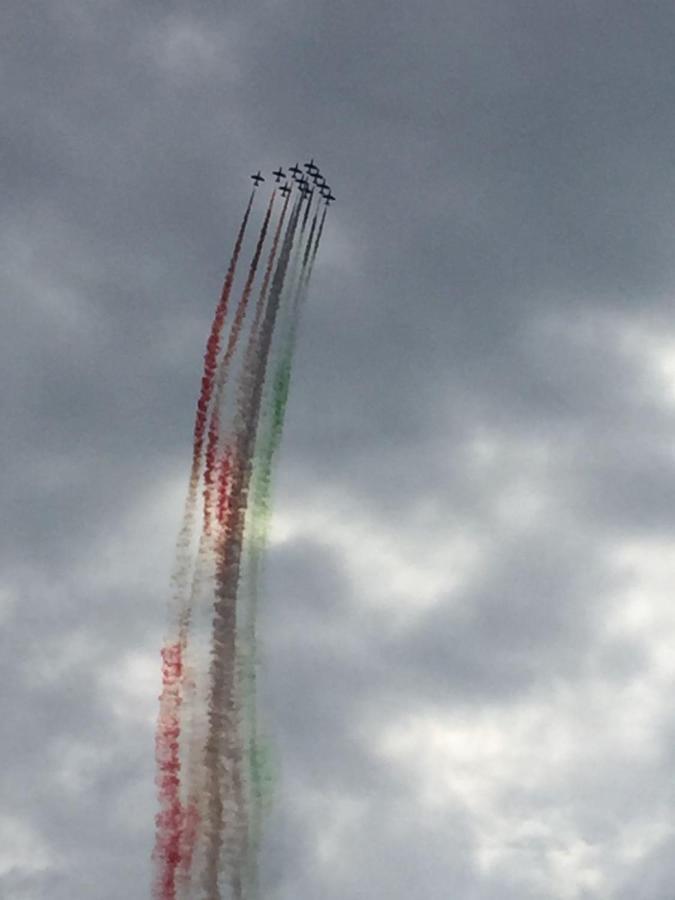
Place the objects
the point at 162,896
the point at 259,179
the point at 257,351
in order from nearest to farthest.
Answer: the point at 162,896, the point at 257,351, the point at 259,179

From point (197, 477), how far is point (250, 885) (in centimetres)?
3781

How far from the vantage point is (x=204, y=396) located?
13250 cm

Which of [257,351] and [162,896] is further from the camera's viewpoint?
[257,351]

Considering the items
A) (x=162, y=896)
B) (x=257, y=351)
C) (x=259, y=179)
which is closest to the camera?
(x=162, y=896)

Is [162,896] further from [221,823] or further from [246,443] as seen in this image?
[246,443]

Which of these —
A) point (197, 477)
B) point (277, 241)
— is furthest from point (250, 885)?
point (277, 241)

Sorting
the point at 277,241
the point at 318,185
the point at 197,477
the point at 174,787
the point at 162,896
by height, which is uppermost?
the point at 318,185

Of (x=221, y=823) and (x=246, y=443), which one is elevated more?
(x=246, y=443)

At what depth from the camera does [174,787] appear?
129m

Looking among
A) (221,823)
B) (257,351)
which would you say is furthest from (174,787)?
(257,351)

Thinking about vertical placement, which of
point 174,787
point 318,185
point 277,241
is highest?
point 318,185

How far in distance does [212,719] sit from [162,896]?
53.5 ft

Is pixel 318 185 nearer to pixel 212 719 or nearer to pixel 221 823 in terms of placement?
pixel 212 719

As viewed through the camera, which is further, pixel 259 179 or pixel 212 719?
pixel 259 179
